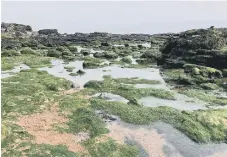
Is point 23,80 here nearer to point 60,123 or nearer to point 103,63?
point 60,123

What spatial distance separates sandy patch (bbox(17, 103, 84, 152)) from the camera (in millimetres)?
36562

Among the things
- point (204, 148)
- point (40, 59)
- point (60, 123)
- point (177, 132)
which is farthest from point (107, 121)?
point (40, 59)

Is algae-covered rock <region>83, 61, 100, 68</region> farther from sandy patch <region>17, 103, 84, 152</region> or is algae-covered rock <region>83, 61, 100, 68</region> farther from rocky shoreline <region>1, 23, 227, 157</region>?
sandy patch <region>17, 103, 84, 152</region>

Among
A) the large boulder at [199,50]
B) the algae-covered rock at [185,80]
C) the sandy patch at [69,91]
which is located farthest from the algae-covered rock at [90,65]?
the sandy patch at [69,91]

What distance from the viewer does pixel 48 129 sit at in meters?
39.6

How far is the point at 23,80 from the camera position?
61.0 m

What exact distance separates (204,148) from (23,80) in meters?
34.5

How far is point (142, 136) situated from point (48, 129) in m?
10.9

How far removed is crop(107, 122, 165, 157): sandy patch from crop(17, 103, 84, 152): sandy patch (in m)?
4.70

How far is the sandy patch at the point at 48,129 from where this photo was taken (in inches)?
1439

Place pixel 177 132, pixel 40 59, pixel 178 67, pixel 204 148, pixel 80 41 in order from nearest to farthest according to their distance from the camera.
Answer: pixel 204 148, pixel 177 132, pixel 178 67, pixel 40 59, pixel 80 41

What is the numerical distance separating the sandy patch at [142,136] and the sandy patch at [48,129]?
15.4ft

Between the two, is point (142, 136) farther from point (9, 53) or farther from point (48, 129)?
point (9, 53)

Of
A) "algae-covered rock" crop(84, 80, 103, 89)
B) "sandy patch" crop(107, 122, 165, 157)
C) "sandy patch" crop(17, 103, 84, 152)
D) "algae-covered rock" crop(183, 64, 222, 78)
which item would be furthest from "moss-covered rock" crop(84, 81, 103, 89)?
"algae-covered rock" crop(183, 64, 222, 78)
